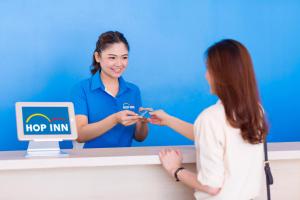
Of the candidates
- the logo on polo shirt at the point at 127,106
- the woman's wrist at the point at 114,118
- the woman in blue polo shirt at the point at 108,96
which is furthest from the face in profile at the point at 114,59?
the woman's wrist at the point at 114,118

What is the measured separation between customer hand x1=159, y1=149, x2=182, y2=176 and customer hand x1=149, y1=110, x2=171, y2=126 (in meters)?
0.36

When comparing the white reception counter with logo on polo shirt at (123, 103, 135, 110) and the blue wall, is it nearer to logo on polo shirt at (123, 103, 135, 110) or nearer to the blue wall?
logo on polo shirt at (123, 103, 135, 110)

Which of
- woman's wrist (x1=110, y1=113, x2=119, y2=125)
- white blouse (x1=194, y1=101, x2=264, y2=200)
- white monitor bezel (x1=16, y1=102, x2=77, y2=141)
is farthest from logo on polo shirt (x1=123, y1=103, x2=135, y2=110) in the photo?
white blouse (x1=194, y1=101, x2=264, y2=200)

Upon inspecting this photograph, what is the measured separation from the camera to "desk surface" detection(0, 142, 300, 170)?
2.36m

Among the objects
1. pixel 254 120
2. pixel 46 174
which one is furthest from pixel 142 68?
pixel 254 120

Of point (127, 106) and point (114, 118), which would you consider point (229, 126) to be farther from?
point (127, 106)

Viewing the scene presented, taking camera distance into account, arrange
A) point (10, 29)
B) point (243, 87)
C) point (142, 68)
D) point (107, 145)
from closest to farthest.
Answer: point (243, 87) < point (107, 145) < point (10, 29) < point (142, 68)

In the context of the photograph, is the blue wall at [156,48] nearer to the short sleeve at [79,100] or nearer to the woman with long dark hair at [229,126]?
the short sleeve at [79,100]

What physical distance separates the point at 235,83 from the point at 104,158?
2.45ft

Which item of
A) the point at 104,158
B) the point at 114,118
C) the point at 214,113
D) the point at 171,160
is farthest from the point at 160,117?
the point at 214,113

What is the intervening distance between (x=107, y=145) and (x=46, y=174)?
89 cm

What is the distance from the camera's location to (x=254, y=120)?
2156 millimetres

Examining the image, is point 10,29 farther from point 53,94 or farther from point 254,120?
point 254,120

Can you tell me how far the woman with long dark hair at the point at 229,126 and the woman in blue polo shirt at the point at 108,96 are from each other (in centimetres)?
122
